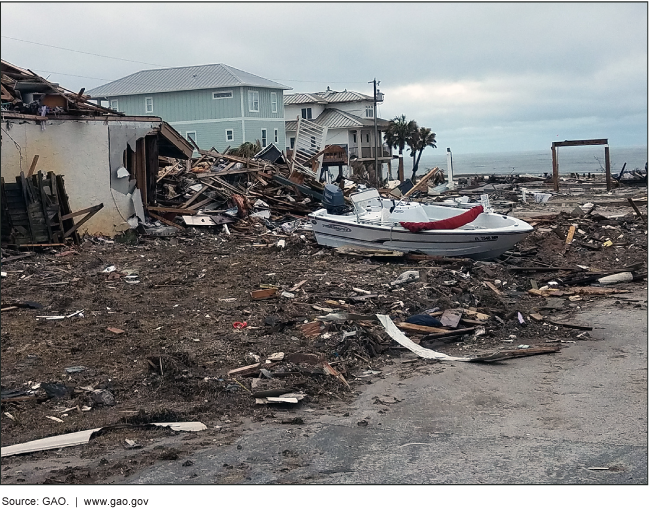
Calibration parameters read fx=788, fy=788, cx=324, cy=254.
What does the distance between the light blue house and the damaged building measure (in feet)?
104

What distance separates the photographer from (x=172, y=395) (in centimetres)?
788

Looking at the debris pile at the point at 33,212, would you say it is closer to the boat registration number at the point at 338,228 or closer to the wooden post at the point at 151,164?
the wooden post at the point at 151,164

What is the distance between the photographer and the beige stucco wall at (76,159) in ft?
54.9

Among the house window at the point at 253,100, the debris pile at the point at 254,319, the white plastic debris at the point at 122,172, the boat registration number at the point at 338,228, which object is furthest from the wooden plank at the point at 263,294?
the house window at the point at 253,100

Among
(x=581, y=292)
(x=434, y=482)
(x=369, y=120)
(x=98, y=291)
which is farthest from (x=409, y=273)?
(x=369, y=120)

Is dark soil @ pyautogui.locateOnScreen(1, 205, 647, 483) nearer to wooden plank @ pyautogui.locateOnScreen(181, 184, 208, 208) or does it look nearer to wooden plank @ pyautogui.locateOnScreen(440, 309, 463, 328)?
wooden plank @ pyautogui.locateOnScreen(440, 309, 463, 328)

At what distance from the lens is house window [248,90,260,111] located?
5238 centimetres

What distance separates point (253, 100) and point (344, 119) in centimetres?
1348

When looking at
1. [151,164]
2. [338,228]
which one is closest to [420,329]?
[338,228]

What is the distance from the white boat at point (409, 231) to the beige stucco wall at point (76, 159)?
195 inches

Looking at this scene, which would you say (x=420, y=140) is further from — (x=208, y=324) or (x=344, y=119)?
(x=208, y=324)

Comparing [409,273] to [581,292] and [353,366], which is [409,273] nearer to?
[581,292]

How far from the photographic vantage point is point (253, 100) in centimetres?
5278

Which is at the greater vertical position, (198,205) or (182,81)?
(182,81)
